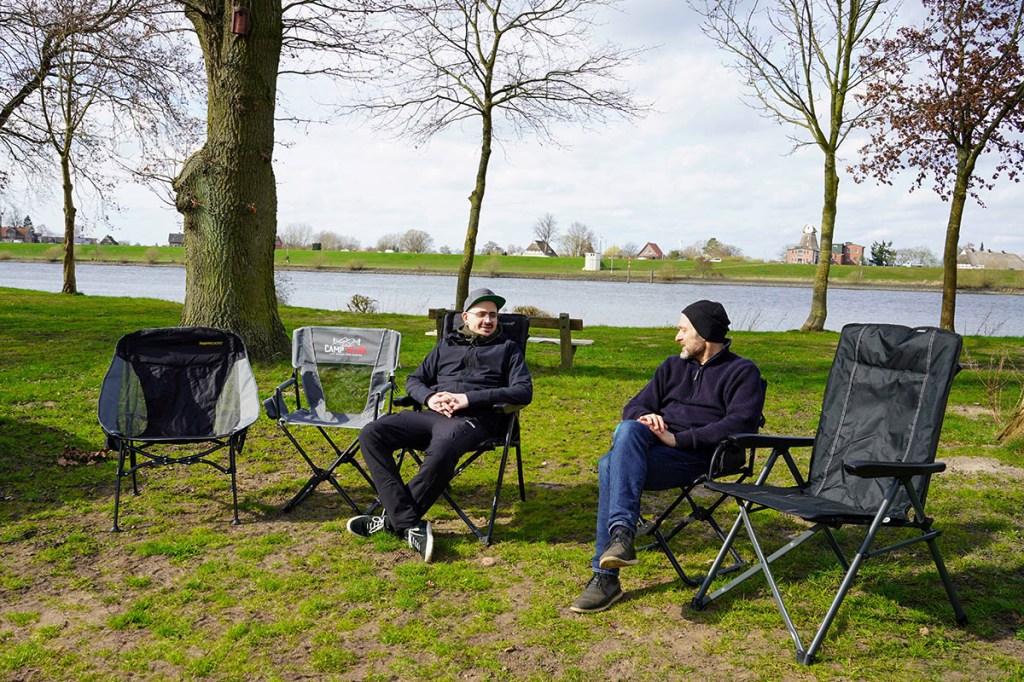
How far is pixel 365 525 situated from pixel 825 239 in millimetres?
14673

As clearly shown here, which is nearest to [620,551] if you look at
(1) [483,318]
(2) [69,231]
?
(1) [483,318]

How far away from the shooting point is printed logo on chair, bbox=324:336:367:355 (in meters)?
4.94

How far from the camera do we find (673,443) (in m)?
3.58

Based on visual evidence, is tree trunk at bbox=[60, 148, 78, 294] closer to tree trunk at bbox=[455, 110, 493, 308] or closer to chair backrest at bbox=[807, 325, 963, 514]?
tree trunk at bbox=[455, 110, 493, 308]

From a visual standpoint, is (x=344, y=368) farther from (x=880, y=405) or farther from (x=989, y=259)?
(x=989, y=259)

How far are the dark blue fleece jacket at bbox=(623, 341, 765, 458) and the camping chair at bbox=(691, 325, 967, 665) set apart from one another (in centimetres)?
20

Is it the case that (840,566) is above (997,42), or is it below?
below

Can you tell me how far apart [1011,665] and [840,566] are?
0.83 meters

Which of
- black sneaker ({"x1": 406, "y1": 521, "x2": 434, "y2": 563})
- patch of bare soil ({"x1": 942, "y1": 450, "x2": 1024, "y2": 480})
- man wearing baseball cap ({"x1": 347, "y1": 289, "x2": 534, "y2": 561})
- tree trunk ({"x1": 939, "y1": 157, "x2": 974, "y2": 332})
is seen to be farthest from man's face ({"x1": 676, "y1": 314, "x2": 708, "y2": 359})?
tree trunk ({"x1": 939, "y1": 157, "x2": 974, "y2": 332})

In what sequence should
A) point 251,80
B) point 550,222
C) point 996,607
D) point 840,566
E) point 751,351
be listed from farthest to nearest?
point 550,222 < point 751,351 < point 251,80 < point 840,566 < point 996,607

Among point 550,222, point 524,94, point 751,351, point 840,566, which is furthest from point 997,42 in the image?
point 550,222

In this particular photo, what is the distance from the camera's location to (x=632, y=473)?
11.3ft

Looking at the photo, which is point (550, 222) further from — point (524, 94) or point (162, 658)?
point (162, 658)

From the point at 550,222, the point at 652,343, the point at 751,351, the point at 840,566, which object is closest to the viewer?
the point at 840,566
